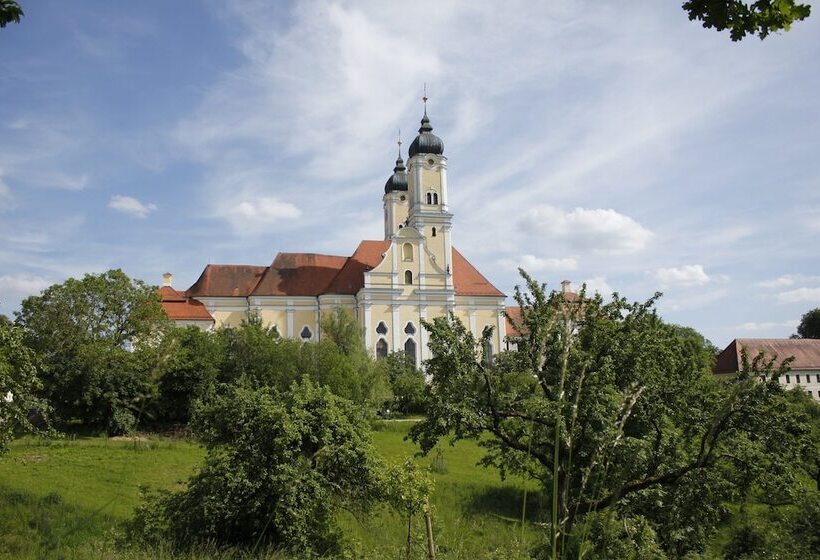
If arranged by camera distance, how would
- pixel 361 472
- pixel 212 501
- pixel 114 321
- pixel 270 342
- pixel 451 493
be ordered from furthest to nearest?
pixel 270 342 → pixel 114 321 → pixel 451 493 → pixel 361 472 → pixel 212 501

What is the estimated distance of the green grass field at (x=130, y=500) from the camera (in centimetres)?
1224

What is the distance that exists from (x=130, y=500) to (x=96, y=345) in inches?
514

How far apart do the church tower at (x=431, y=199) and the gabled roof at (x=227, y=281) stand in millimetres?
14243

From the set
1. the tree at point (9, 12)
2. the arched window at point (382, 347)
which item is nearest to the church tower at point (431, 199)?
the arched window at point (382, 347)

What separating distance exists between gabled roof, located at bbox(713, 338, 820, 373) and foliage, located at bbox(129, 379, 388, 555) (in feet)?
166

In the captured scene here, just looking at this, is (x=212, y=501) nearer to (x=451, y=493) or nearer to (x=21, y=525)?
(x=21, y=525)

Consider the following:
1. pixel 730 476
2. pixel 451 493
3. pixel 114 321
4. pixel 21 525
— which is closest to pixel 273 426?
pixel 21 525

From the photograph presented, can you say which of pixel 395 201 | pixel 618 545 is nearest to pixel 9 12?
pixel 618 545

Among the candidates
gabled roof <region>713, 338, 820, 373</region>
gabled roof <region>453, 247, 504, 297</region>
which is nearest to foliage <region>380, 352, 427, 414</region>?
gabled roof <region>453, 247, 504, 297</region>

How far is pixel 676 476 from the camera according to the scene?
1092 centimetres

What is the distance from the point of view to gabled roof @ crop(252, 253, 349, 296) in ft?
180

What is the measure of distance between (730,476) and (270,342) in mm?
26802

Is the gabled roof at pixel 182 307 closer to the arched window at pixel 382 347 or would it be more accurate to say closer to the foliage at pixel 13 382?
the arched window at pixel 382 347

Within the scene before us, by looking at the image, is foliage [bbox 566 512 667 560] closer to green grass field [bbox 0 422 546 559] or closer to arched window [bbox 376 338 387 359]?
green grass field [bbox 0 422 546 559]
